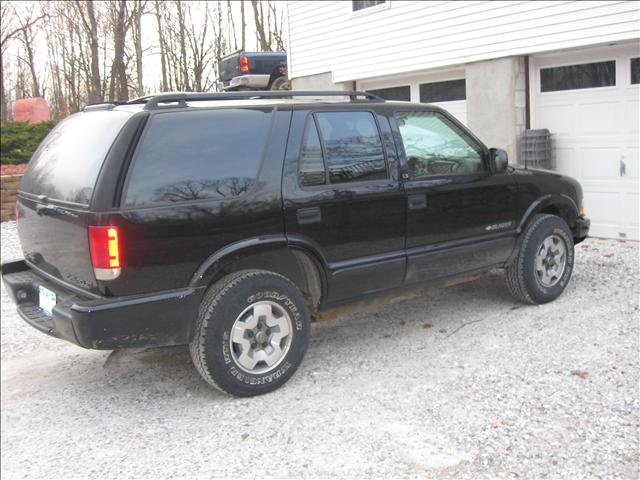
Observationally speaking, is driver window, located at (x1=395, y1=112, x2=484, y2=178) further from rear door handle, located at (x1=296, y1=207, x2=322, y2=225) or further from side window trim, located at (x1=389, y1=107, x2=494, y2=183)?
rear door handle, located at (x1=296, y1=207, x2=322, y2=225)

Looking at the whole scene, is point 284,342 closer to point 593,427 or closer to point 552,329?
point 593,427

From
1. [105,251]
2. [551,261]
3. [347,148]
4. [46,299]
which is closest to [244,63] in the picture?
[551,261]

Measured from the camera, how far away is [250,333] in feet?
13.4

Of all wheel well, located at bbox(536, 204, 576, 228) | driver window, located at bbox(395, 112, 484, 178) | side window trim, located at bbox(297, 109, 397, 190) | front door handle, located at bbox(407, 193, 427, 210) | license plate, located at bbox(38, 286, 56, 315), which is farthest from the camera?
wheel well, located at bbox(536, 204, 576, 228)

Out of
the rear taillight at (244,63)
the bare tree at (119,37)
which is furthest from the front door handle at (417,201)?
the bare tree at (119,37)

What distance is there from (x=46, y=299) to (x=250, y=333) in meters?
1.31

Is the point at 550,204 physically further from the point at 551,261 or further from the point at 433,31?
the point at 433,31

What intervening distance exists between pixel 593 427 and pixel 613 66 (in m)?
6.01

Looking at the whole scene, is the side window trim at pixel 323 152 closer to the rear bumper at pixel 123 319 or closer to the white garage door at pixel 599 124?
the rear bumper at pixel 123 319

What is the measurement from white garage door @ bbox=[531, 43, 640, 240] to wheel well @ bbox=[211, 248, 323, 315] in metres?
5.41

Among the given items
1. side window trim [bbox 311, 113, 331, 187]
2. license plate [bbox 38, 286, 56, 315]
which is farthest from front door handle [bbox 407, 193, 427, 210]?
license plate [bbox 38, 286, 56, 315]

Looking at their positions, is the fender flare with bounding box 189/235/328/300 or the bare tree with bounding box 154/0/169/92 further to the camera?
the bare tree with bounding box 154/0/169/92

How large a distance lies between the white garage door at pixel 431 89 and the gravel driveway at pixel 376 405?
5350 millimetres

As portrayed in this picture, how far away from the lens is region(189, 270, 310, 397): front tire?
12.8ft
